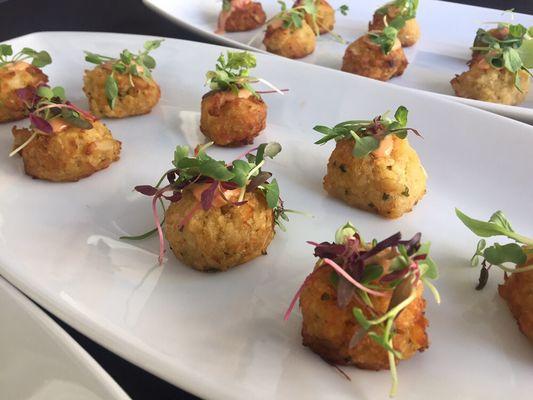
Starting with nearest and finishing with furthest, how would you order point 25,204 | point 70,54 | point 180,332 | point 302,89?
point 180,332 → point 25,204 → point 302,89 → point 70,54

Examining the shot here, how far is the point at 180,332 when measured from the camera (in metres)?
1.36

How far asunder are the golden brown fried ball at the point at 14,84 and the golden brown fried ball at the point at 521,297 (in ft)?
5.87

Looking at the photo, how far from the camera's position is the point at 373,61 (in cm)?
265

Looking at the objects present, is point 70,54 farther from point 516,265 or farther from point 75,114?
point 516,265

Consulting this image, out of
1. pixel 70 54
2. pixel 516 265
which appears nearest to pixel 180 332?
pixel 516 265

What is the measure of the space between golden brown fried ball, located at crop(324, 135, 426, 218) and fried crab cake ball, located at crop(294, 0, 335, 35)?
1.46m

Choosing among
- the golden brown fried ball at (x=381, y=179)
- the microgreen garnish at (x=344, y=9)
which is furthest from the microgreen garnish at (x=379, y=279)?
the microgreen garnish at (x=344, y=9)

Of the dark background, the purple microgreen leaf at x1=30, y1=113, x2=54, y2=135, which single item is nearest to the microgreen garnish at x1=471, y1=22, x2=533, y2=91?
the dark background

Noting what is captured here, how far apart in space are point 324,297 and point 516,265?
1.83ft

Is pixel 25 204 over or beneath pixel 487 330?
beneath

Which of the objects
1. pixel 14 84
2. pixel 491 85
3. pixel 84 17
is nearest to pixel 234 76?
pixel 14 84

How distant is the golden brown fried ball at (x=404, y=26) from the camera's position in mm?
3033

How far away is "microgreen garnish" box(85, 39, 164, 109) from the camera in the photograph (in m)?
2.16

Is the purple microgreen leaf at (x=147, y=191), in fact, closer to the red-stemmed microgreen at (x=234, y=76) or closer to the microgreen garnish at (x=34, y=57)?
the red-stemmed microgreen at (x=234, y=76)
